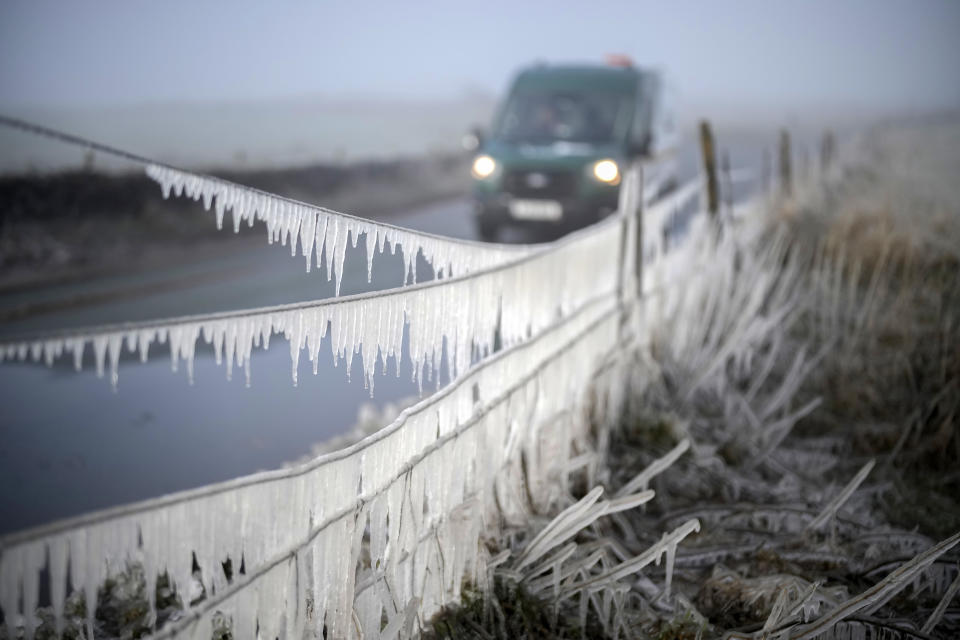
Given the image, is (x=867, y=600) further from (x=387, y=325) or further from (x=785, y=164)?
(x=785, y=164)

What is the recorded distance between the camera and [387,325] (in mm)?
1576

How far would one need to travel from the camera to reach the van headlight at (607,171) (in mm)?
7914

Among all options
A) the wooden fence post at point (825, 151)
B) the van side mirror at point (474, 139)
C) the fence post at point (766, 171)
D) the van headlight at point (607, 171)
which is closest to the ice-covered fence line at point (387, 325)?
the van headlight at point (607, 171)

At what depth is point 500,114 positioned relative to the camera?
29.9 feet

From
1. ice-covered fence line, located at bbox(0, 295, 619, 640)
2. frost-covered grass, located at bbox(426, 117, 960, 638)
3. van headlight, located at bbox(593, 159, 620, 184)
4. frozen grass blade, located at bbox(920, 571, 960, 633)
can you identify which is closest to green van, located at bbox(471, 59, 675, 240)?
van headlight, located at bbox(593, 159, 620, 184)

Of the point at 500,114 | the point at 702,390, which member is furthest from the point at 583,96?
the point at 702,390

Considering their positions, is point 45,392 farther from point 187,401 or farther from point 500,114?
point 500,114

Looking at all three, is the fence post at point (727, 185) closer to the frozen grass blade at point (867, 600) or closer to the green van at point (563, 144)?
the green van at point (563, 144)

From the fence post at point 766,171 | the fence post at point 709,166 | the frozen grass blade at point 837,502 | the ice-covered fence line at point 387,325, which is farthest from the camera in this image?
the fence post at point 766,171

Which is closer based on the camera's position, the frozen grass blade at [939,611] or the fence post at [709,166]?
the frozen grass blade at [939,611]

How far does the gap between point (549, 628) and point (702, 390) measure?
2159 mm

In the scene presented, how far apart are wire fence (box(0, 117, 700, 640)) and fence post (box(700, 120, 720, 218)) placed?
3180mm

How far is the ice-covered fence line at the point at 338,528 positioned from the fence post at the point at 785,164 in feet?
24.2

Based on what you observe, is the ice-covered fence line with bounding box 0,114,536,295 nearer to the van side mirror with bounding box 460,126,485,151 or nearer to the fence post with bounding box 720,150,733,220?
the fence post with bounding box 720,150,733,220
